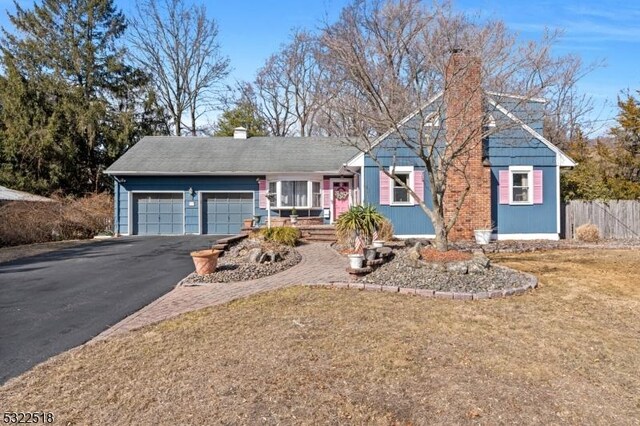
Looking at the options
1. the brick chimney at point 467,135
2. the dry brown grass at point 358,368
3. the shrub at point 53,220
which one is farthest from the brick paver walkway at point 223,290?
the shrub at point 53,220

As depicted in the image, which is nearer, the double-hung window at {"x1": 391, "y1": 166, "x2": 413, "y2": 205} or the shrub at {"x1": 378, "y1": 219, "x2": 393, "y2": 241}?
the shrub at {"x1": 378, "y1": 219, "x2": 393, "y2": 241}

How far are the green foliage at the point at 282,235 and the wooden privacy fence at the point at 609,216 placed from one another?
10433 mm

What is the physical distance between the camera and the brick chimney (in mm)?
8133

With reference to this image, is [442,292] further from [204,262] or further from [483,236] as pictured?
[483,236]

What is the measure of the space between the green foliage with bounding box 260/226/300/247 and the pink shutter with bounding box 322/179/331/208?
214 inches

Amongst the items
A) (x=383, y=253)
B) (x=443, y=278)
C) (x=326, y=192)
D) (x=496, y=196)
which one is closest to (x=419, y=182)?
(x=496, y=196)

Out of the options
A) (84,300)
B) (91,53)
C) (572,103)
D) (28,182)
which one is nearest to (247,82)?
(91,53)

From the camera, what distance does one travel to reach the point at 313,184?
18.5m

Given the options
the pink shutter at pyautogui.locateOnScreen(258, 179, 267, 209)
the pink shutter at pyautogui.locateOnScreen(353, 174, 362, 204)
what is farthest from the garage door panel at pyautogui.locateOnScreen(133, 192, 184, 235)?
the pink shutter at pyautogui.locateOnScreen(353, 174, 362, 204)

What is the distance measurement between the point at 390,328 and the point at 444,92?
508 cm

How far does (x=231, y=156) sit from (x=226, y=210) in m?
2.72

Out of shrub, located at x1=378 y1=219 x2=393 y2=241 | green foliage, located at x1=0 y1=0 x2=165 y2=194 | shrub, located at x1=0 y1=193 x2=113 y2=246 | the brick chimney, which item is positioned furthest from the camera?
green foliage, located at x1=0 y1=0 x2=165 y2=194

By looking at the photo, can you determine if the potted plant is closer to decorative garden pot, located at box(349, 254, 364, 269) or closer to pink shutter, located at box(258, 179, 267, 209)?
decorative garden pot, located at box(349, 254, 364, 269)

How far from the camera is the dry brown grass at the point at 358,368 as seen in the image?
304 cm
